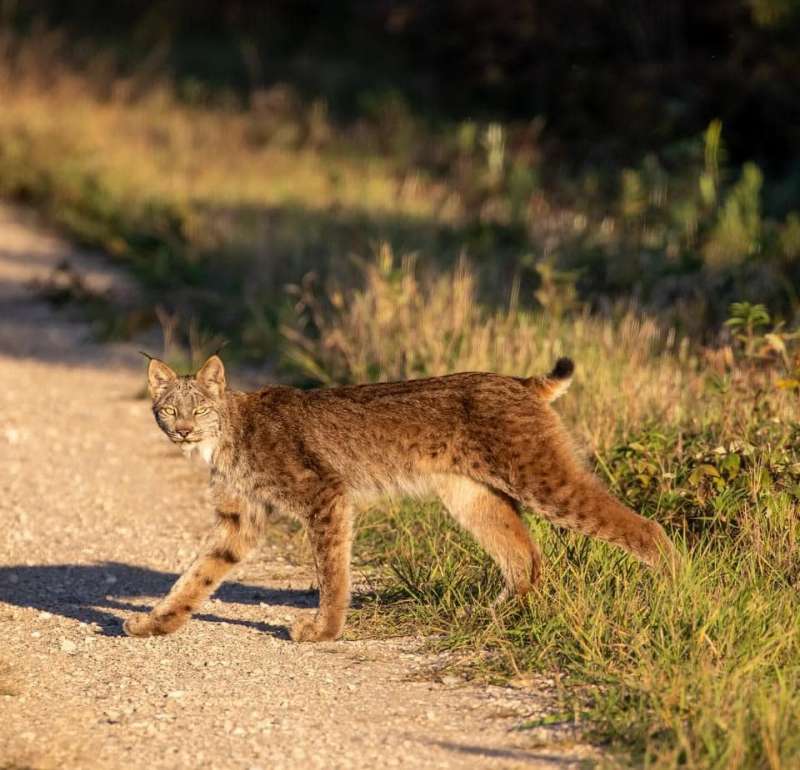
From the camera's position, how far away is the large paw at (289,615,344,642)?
233 inches

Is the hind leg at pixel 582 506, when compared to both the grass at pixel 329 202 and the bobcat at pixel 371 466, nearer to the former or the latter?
the bobcat at pixel 371 466

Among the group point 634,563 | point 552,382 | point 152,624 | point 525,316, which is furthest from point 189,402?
point 525,316

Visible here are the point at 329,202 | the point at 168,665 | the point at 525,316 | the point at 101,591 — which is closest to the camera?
the point at 168,665

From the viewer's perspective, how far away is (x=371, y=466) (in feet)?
20.4

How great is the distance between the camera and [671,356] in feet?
29.5

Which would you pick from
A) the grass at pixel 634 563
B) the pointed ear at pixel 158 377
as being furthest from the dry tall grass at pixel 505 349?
the pointed ear at pixel 158 377

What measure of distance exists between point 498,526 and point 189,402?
147 centimetres

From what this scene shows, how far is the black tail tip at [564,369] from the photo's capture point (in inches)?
237

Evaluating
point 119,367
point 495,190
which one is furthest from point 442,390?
point 495,190

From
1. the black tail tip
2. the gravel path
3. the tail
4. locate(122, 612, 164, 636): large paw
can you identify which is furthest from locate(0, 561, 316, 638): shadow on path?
the black tail tip

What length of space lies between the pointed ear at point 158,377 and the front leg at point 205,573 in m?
0.59

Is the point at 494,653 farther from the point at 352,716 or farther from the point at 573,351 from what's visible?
the point at 573,351

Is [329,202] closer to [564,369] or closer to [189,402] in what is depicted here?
[189,402]

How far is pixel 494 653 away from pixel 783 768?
157 centimetres
